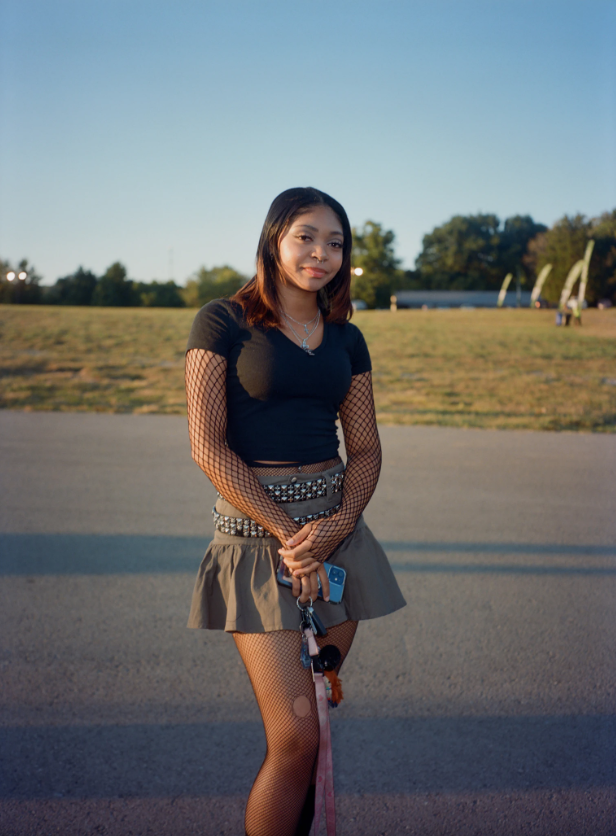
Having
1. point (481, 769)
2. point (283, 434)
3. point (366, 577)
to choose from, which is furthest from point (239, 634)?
point (481, 769)

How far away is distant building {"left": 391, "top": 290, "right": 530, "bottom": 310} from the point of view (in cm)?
2891

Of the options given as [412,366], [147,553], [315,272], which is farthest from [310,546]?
[412,366]

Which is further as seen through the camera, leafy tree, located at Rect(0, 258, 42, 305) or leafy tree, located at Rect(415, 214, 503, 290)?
leafy tree, located at Rect(415, 214, 503, 290)

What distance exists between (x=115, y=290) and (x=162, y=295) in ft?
7.17

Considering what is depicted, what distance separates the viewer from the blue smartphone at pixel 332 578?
1859mm

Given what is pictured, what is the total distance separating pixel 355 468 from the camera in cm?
209

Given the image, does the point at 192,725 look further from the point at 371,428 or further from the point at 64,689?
the point at 371,428

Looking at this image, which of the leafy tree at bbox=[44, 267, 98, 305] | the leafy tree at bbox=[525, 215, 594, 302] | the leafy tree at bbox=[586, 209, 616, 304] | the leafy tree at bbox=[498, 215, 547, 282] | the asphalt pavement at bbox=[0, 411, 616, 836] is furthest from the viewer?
the leafy tree at bbox=[498, 215, 547, 282]

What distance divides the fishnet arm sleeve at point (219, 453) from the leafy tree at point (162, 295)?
59.6 feet

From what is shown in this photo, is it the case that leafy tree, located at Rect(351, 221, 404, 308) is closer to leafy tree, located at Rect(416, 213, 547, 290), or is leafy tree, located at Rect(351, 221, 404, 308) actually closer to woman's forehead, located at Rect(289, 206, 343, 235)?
leafy tree, located at Rect(416, 213, 547, 290)

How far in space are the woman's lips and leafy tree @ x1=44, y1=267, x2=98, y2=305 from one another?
53.4 feet

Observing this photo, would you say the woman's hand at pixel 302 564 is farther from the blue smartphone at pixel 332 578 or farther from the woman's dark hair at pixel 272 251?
the woman's dark hair at pixel 272 251

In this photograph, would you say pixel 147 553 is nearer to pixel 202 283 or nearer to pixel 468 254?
pixel 202 283

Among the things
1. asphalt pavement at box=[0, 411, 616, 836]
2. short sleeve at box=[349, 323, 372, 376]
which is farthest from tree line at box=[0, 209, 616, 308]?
short sleeve at box=[349, 323, 372, 376]
